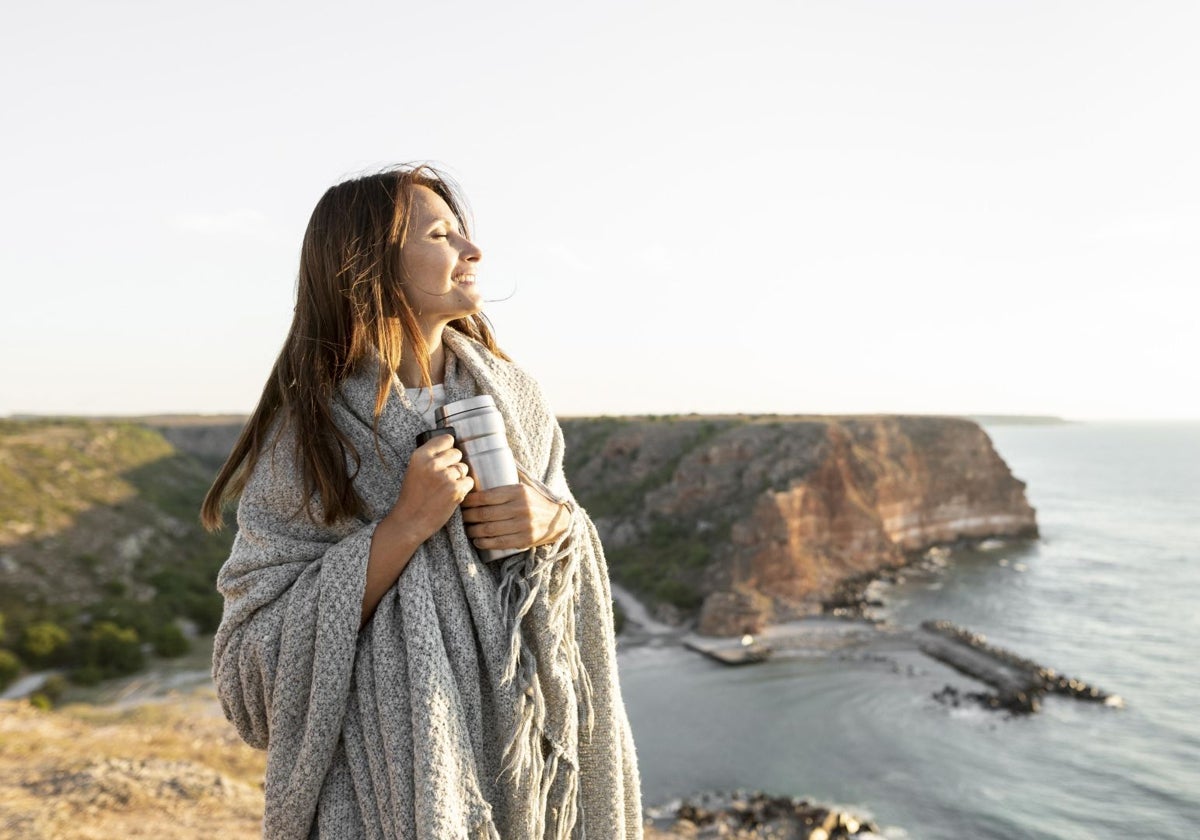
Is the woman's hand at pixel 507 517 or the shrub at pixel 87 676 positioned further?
the shrub at pixel 87 676

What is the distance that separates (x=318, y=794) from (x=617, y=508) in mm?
45460

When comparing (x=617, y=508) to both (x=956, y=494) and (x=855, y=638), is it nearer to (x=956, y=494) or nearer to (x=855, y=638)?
(x=855, y=638)

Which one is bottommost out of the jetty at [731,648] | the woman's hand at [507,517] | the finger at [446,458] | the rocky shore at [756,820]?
the rocky shore at [756,820]

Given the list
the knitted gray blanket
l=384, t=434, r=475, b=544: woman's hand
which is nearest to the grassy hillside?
the knitted gray blanket

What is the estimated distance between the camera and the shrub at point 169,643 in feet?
92.0

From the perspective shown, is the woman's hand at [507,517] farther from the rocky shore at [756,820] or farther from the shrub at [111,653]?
the shrub at [111,653]

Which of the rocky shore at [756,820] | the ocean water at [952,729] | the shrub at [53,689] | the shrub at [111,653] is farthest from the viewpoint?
the shrub at [111,653]

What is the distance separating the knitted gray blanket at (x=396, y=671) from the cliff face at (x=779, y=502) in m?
34.1

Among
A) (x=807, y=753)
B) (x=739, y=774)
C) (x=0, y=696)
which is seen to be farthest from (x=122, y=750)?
(x=807, y=753)

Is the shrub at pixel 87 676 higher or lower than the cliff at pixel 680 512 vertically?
lower

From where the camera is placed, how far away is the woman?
5.49ft

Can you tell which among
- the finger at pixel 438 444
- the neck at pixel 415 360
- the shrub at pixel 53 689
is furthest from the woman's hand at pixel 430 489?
the shrub at pixel 53 689

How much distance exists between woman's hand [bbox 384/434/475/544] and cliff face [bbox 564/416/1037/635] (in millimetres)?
34354

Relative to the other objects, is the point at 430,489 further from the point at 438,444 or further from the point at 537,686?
the point at 537,686
